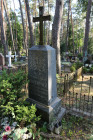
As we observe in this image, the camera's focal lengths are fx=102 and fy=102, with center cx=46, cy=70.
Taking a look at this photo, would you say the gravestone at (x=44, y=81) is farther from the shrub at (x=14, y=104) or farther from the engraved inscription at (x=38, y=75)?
the shrub at (x=14, y=104)

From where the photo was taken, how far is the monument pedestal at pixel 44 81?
2.43 m

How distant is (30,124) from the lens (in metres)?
2.37

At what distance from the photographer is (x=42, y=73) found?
2520mm

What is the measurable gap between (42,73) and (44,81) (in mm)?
206

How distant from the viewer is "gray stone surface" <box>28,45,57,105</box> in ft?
7.93

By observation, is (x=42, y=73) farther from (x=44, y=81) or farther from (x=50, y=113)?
(x=50, y=113)

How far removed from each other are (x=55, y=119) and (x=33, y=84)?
1.08m

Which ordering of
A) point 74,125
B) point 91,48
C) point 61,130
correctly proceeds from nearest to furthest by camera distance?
1. point 61,130
2. point 74,125
3. point 91,48

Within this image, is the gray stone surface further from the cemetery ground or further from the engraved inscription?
the cemetery ground

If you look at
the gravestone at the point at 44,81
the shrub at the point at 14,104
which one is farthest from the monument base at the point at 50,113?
the shrub at the point at 14,104

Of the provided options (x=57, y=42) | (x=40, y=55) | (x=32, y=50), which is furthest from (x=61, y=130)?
(x=57, y=42)

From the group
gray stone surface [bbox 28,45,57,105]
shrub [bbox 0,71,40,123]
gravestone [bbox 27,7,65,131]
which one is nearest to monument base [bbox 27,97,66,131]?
gravestone [bbox 27,7,65,131]

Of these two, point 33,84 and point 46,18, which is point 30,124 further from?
point 46,18

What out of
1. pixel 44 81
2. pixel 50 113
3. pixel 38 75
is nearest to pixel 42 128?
pixel 50 113
